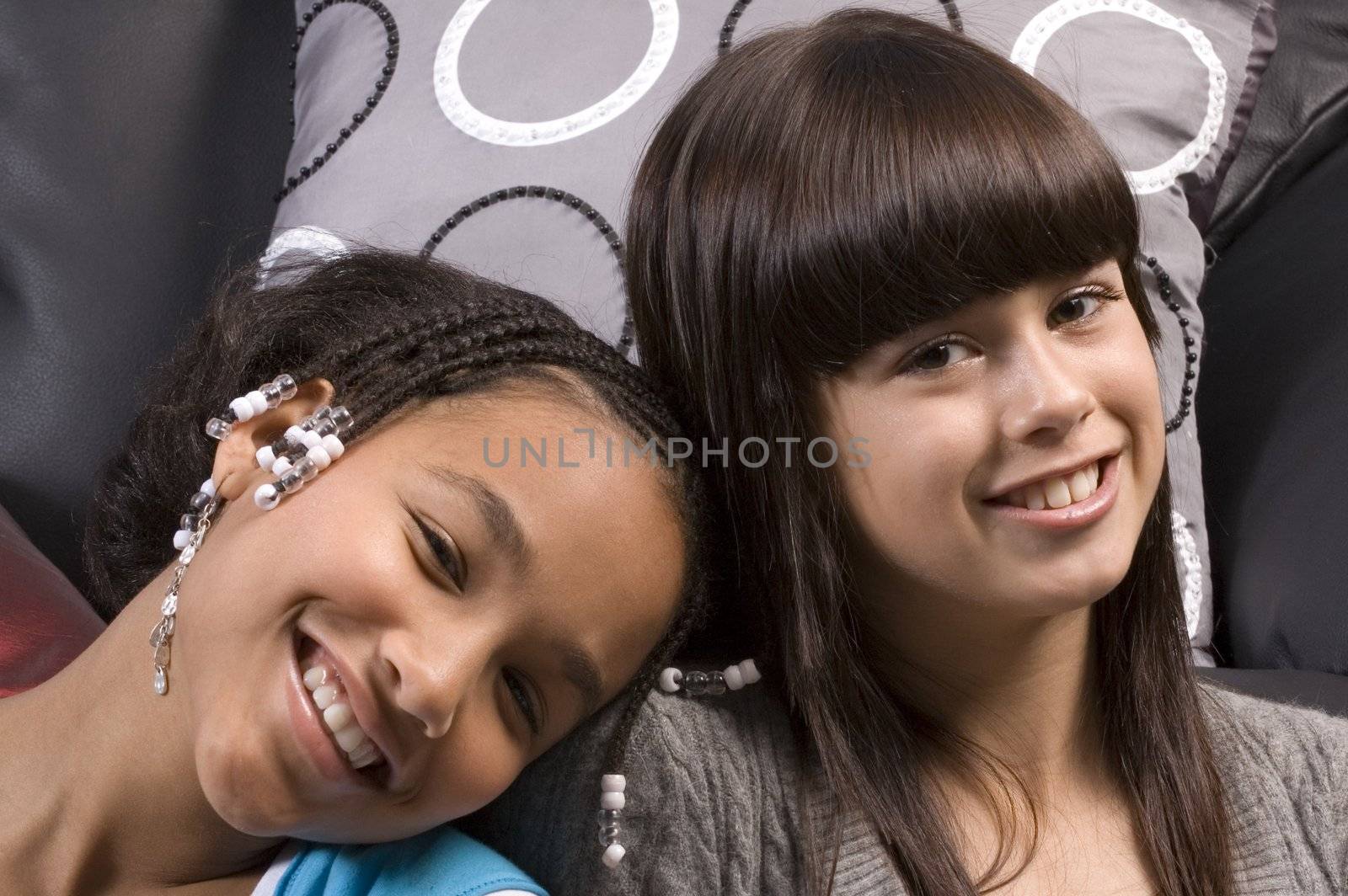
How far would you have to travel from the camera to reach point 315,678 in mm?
796

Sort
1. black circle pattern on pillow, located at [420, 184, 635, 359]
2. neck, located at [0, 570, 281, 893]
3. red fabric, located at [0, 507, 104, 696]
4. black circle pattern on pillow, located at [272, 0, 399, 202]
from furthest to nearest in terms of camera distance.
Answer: black circle pattern on pillow, located at [272, 0, 399, 202]
black circle pattern on pillow, located at [420, 184, 635, 359]
red fabric, located at [0, 507, 104, 696]
neck, located at [0, 570, 281, 893]

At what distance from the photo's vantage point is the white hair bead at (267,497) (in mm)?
826

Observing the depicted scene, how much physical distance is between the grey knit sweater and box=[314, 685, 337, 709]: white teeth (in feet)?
0.63

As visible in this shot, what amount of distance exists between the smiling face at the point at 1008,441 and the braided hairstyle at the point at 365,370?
0.47 ft

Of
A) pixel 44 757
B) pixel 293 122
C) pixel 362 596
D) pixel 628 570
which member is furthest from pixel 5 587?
pixel 293 122

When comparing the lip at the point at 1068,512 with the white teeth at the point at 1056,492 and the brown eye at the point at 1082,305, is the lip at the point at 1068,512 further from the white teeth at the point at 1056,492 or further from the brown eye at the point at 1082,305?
the brown eye at the point at 1082,305

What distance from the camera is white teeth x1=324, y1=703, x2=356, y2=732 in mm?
785

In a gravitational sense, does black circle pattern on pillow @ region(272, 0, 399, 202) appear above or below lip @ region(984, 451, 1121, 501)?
above

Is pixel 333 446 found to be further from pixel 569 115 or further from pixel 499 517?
pixel 569 115

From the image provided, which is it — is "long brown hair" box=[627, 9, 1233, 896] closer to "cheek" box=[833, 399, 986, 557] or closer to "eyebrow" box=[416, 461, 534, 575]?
"cheek" box=[833, 399, 986, 557]

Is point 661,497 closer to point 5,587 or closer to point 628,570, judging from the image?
point 628,570

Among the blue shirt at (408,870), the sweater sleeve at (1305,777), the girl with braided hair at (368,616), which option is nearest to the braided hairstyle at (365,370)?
the girl with braided hair at (368,616)

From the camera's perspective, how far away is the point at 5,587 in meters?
0.99

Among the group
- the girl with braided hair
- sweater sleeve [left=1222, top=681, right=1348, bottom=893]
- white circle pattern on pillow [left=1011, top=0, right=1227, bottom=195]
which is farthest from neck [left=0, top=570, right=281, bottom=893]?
white circle pattern on pillow [left=1011, top=0, right=1227, bottom=195]
